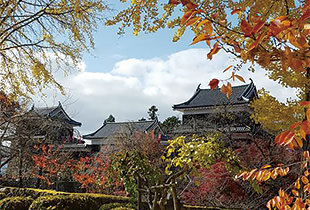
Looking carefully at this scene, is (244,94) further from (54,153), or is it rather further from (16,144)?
(16,144)

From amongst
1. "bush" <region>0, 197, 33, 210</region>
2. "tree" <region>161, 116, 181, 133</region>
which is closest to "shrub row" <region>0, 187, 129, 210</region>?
"bush" <region>0, 197, 33, 210</region>

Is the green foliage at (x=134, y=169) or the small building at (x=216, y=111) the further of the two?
→ the small building at (x=216, y=111)

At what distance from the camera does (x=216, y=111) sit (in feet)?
36.6

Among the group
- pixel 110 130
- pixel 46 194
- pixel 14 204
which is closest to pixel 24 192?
pixel 46 194

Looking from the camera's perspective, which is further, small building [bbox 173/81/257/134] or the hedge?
small building [bbox 173/81/257/134]

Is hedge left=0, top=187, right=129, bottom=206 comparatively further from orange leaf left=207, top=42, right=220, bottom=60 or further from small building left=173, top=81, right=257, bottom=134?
orange leaf left=207, top=42, right=220, bottom=60

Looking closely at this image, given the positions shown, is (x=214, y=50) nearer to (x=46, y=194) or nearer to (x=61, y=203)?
(x=61, y=203)

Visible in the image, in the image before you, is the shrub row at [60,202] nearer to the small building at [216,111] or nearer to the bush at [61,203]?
the bush at [61,203]

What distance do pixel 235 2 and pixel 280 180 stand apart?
19.0 ft

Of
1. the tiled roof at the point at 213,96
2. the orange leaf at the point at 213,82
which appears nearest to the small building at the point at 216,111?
the tiled roof at the point at 213,96

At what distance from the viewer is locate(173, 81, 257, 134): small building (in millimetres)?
11156

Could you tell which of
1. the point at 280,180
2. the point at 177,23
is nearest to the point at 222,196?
the point at 280,180

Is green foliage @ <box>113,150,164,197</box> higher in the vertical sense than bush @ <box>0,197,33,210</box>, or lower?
higher

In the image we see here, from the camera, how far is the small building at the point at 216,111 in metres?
11.2
